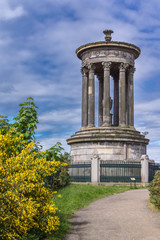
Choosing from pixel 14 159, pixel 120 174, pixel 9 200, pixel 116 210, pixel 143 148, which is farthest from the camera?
pixel 143 148

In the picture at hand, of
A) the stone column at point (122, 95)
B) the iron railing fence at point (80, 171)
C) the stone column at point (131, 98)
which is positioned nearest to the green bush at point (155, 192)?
the iron railing fence at point (80, 171)

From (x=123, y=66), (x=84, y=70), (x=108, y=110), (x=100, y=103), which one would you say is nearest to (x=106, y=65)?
(x=123, y=66)

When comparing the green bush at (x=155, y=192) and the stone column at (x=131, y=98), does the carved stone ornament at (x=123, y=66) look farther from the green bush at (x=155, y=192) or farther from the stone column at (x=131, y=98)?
the green bush at (x=155, y=192)

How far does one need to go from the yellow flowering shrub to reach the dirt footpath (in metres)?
1.35

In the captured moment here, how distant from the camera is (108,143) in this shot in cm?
3316

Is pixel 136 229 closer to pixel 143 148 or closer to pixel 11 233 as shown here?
pixel 11 233

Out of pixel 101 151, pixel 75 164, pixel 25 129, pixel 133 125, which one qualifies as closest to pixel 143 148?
pixel 133 125

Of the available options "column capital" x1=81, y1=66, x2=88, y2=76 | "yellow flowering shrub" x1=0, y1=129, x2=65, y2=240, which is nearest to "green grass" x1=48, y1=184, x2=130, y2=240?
"yellow flowering shrub" x1=0, y1=129, x2=65, y2=240

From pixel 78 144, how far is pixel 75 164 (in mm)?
3645

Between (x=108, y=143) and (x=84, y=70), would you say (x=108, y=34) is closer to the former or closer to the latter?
(x=84, y=70)

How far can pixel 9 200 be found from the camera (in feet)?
30.5

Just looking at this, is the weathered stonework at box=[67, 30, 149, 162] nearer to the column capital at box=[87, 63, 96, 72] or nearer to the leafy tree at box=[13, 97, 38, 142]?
the column capital at box=[87, 63, 96, 72]

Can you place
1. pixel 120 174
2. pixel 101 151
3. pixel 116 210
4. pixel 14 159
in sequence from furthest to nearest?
pixel 101 151, pixel 120 174, pixel 116 210, pixel 14 159

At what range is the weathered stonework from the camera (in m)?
33.2
